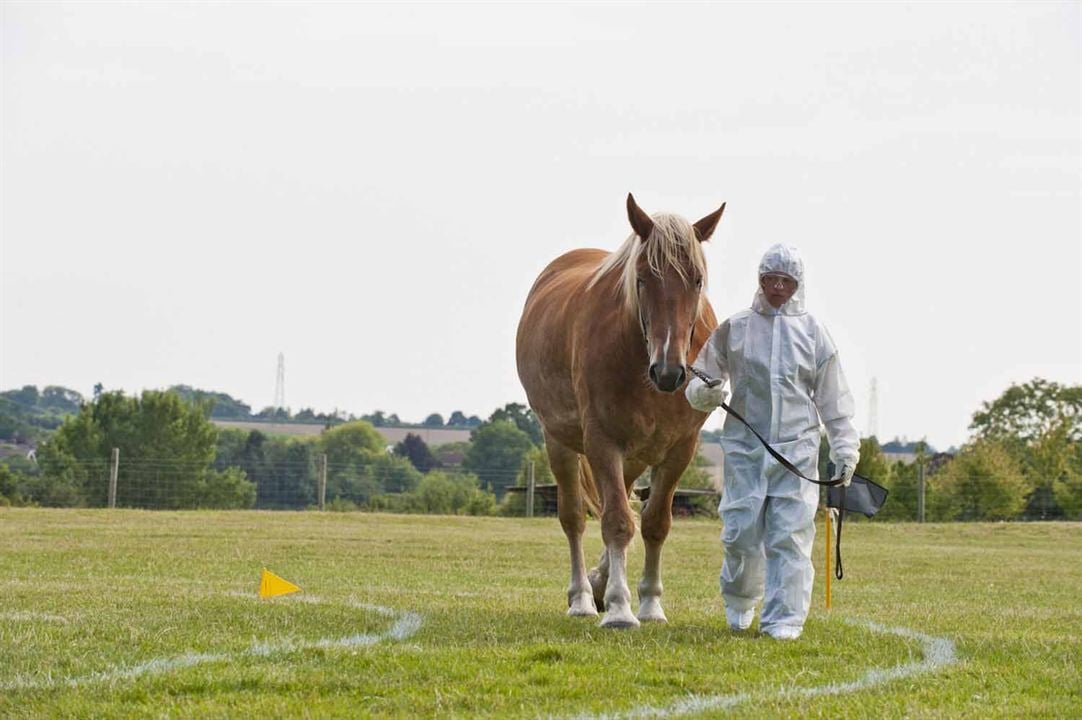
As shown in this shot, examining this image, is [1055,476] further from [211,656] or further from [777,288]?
[211,656]

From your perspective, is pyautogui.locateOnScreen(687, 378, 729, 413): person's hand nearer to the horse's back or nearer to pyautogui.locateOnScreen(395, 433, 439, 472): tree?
the horse's back

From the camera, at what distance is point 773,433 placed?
7926 millimetres

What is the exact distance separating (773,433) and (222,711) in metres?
3.68

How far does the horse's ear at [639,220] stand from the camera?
8.12m

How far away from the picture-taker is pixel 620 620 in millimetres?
8219

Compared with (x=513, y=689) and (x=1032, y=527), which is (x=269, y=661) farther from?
(x=1032, y=527)

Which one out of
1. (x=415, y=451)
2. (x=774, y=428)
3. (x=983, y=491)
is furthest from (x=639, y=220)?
(x=415, y=451)

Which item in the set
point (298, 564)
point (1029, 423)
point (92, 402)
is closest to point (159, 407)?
point (92, 402)

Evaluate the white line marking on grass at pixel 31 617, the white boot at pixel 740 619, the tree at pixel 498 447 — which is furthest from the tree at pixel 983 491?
the tree at pixel 498 447

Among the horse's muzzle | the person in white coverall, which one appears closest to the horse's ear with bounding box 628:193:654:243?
the person in white coverall

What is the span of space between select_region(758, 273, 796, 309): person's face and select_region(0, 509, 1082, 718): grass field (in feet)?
5.76

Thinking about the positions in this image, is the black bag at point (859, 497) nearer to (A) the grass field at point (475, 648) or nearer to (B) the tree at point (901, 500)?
(A) the grass field at point (475, 648)

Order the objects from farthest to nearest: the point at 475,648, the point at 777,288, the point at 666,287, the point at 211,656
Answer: the point at 777,288, the point at 666,287, the point at 475,648, the point at 211,656

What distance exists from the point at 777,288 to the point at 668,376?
2.67ft
